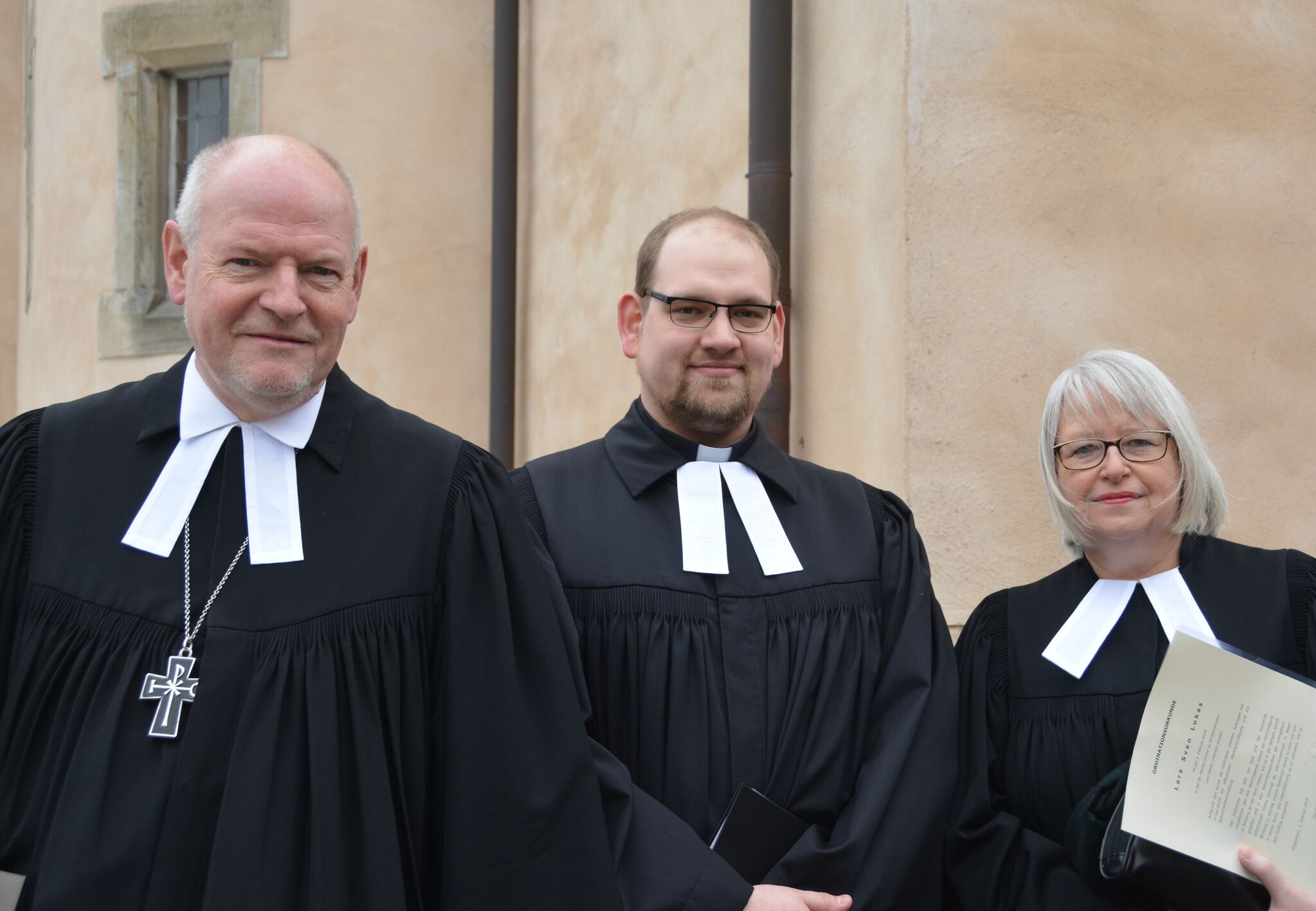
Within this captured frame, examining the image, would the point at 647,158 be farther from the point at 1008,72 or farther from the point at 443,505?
the point at 443,505

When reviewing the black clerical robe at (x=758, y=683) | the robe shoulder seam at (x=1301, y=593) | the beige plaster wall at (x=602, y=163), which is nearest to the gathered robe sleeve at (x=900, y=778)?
the black clerical robe at (x=758, y=683)

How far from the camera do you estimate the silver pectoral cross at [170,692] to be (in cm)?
206

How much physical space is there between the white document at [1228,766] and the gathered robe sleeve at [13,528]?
2025mm


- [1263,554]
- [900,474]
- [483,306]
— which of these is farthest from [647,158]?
[1263,554]

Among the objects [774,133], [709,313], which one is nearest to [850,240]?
[774,133]

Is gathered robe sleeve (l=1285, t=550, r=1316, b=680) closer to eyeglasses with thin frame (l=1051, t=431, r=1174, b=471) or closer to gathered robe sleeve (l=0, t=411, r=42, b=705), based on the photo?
eyeglasses with thin frame (l=1051, t=431, r=1174, b=471)

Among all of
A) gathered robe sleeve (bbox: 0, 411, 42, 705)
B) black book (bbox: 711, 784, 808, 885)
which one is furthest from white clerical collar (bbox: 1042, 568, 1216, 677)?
gathered robe sleeve (bbox: 0, 411, 42, 705)

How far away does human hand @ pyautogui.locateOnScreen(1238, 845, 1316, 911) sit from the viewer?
233 centimetres

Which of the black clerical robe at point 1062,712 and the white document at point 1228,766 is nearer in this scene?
the white document at point 1228,766

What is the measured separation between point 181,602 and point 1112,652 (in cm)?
189

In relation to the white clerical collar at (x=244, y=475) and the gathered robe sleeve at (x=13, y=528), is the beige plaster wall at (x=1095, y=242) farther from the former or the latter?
the gathered robe sleeve at (x=13, y=528)

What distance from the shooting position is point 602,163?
23.0 ft

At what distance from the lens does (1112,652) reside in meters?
2.75

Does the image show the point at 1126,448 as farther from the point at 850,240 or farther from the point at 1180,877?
the point at 850,240
